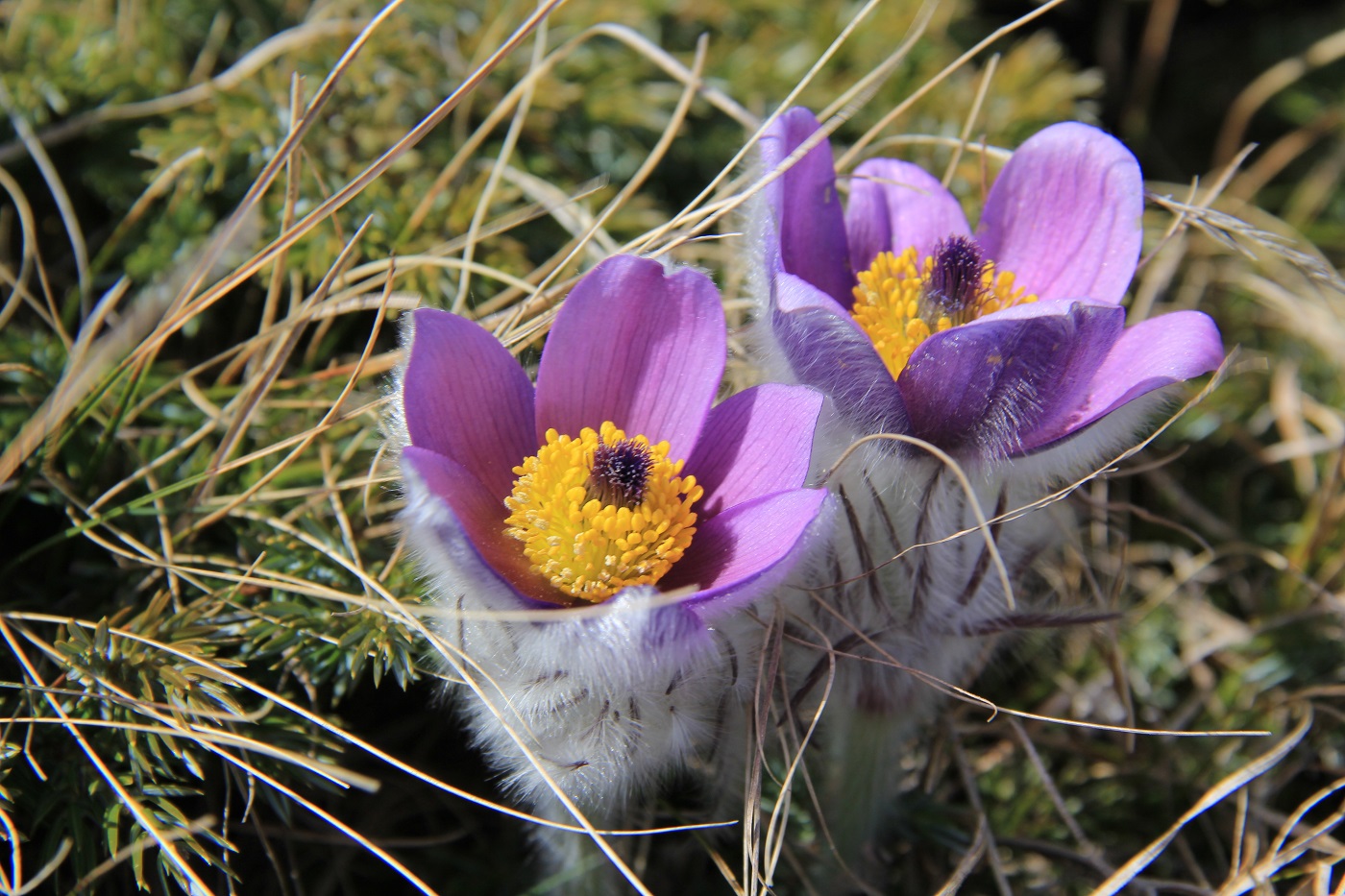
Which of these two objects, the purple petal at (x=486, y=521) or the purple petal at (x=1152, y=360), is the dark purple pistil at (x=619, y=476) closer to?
the purple petal at (x=486, y=521)

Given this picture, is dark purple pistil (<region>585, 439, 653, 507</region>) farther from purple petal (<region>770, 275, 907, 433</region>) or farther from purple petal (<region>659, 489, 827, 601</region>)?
purple petal (<region>770, 275, 907, 433</region>)

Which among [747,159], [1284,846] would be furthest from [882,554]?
[1284,846]

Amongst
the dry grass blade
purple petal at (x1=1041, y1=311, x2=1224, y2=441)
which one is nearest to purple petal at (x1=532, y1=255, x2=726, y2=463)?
purple petal at (x1=1041, y1=311, x2=1224, y2=441)

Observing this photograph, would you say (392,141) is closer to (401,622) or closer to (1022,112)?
(401,622)

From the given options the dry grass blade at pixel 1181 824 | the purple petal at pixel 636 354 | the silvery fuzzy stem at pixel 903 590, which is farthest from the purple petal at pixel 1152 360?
the dry grass blade at pixel 1181 824

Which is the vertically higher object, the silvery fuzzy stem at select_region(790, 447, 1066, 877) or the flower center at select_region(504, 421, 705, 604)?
the flower center at select_region(504, 421, 705, 604)

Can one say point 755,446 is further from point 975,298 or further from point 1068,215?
point 1068,215
